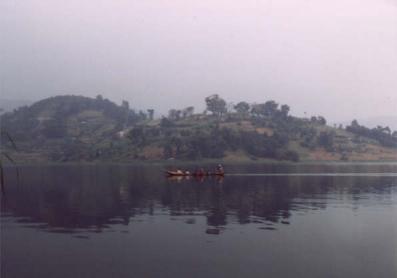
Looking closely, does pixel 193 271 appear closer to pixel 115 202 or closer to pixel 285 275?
pixel 285 275

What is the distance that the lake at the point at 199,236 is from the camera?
27.4 m

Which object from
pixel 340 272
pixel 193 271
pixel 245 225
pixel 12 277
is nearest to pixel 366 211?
pixel 245 225

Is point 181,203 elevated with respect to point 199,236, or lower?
elevated

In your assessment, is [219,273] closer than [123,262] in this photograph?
Yes

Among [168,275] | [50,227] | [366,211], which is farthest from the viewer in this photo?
[366,211]

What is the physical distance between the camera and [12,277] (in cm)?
2589

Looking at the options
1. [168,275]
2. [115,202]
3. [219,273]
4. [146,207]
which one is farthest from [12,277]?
[115,202]

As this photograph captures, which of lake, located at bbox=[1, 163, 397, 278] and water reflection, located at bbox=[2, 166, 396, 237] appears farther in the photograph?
water reflection, located at bbox=[2, 166, 396, 237]

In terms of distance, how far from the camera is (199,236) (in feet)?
119

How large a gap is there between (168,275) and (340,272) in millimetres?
8831

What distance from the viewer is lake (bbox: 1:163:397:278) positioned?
27359 mm

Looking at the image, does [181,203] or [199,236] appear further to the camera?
[181,203]

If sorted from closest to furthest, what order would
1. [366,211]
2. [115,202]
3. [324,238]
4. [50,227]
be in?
[324,238] < [50,227] < [366,211] < [115,202]

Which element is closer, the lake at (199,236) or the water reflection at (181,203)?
the lake at (199,236)
